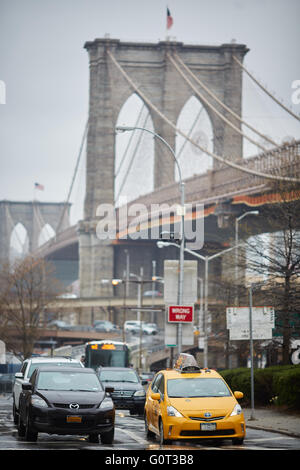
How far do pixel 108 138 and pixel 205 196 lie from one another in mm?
34054

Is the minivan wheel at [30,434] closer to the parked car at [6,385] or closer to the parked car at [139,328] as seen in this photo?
the parked car at [6,385]

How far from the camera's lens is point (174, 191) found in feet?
248

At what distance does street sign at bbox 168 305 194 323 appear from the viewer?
1213 inches

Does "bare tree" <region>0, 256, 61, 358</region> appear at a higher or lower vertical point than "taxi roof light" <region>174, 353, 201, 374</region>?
higher

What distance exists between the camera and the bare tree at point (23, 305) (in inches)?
2682

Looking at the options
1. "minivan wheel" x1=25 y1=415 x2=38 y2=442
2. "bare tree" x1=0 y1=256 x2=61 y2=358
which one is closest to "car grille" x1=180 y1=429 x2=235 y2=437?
"minivan wheel" x1=25 y1=415 x2=38 y2=442

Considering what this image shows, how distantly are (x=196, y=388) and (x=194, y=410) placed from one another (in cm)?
106

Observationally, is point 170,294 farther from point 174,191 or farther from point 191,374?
point 174,191

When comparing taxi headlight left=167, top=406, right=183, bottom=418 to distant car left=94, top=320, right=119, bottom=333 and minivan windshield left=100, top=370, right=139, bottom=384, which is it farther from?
distant car left=94, top=320, right=119, bottom=333

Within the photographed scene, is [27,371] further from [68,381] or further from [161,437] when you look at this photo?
[161,437]

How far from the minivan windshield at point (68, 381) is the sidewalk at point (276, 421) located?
395cm

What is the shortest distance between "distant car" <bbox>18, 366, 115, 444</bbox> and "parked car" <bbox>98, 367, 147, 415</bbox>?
9.51 m

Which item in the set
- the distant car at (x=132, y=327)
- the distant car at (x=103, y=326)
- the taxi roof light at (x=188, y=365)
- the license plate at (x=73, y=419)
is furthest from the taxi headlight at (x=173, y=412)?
the distant car at (x=132, y=327)
